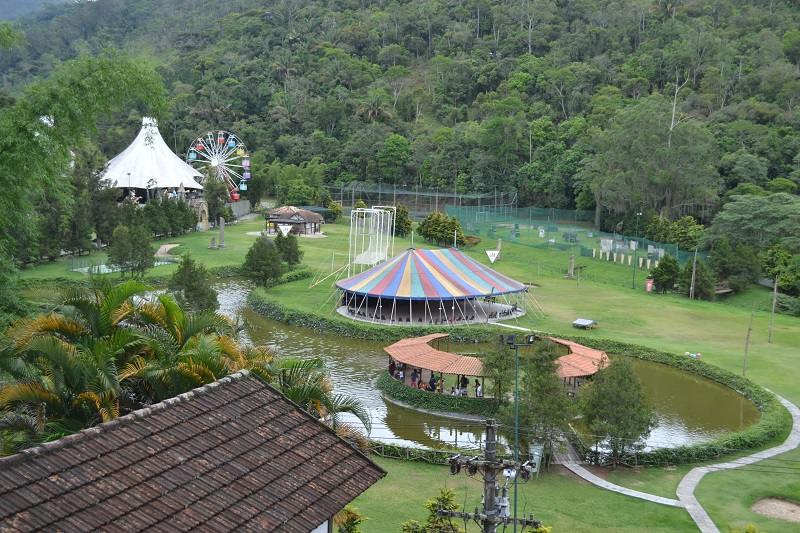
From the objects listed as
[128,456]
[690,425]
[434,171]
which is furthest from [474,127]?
[128,456]

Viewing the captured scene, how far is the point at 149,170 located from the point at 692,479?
52678 mm

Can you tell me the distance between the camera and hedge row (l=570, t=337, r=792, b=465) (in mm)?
19391

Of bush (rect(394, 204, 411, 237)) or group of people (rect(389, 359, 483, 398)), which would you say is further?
bush (rect(394, 204, 411, 237))

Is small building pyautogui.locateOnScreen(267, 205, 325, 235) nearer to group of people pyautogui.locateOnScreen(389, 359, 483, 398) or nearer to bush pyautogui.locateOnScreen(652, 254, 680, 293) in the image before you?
bush pyautogui.locateOnScreen(652, 254, 680, 293)

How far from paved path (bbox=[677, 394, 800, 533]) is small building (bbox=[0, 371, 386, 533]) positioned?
31.1 feet

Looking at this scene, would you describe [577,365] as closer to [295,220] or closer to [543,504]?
[543,504]

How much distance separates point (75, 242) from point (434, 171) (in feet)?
137

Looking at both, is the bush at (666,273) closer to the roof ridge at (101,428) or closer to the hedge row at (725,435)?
the hedge row at (725,435)

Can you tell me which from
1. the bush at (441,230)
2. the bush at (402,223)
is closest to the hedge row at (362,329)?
the bush at (441,230)

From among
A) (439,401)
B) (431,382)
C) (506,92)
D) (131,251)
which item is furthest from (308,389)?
(506,92)

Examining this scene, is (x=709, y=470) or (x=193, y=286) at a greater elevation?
(x=193, y=286)

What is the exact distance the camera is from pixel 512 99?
3319 inches

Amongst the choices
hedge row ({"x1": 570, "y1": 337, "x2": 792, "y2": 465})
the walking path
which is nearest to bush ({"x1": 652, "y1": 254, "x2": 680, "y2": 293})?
hedge row ({"x1": 570, "y1": 337, "x2": 792, "y2": 465})

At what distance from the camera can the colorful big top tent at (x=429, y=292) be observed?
107 ft
